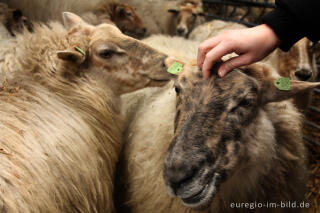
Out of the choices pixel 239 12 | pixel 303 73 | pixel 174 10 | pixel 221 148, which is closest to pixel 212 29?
pixel 174 10

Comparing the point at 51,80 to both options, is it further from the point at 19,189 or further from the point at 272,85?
the point at 272,85

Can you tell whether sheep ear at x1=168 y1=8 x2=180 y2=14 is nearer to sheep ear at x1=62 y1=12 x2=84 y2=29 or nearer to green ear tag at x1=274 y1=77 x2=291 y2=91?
sheep ear at x1=62 y1=12 x2=84 y2=29

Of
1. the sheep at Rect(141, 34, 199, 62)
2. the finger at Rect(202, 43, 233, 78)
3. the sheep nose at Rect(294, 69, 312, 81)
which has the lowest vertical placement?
the sheep nose at Rect(294, 69, 312, 81)

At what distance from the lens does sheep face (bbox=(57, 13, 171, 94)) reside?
1.92 meters

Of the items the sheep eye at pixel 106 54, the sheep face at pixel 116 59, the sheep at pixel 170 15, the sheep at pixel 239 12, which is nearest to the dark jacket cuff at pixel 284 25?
the sheep face at pixel 116 59

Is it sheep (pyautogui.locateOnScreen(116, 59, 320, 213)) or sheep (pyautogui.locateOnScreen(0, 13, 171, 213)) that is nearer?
sheep (pyautogui.locateOnScreen(116, 59, 320, 213))

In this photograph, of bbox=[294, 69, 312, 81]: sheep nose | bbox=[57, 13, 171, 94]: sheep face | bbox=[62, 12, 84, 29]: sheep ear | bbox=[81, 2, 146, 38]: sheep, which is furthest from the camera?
bbox=[81, 2, 146, 38]: sheep

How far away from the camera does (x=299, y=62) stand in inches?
101

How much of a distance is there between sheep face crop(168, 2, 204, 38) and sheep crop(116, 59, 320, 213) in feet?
9.72

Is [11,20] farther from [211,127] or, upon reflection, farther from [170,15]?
[170,15]

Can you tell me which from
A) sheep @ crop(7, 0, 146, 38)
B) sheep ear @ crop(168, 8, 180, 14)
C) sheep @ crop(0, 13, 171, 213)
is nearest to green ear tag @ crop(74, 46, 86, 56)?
sheep @ crop(0, 13, 171, 213)

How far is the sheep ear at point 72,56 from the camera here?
172 centimetres

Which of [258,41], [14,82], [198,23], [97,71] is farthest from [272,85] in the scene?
[198,23]

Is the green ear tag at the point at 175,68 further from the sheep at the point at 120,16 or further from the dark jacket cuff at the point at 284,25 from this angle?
the sheep at the point at 120,16
